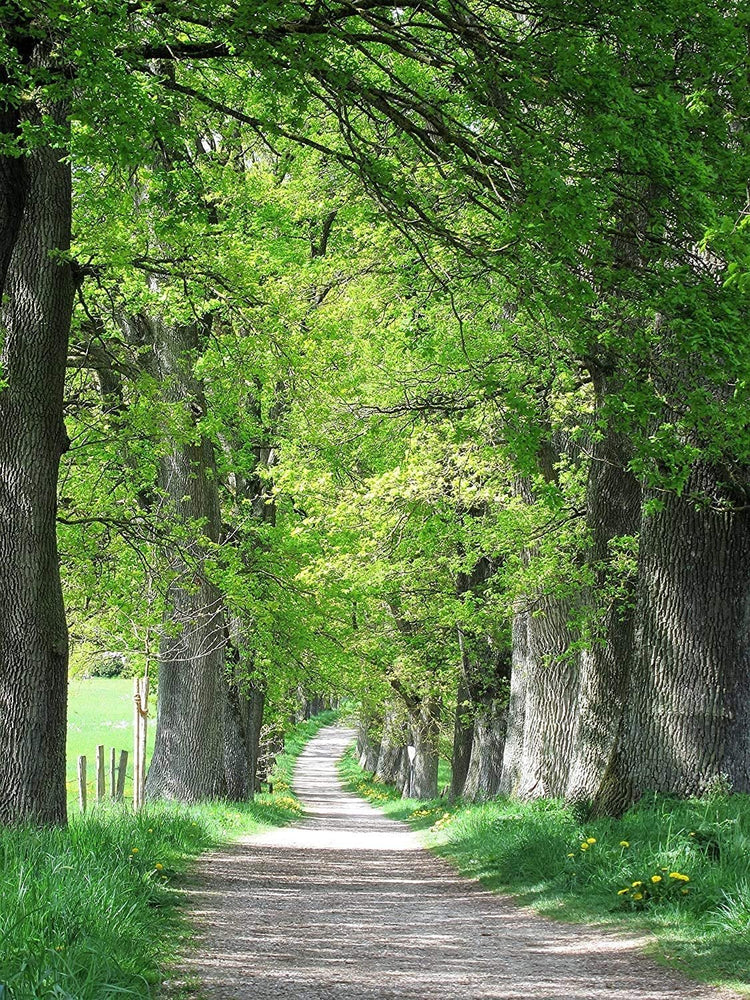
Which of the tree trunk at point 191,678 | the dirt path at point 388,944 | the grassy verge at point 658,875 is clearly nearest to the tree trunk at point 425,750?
the tree trunk at point 191,678

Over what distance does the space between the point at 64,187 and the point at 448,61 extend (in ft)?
13.7

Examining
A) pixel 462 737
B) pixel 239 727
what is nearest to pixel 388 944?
pixel 239 727

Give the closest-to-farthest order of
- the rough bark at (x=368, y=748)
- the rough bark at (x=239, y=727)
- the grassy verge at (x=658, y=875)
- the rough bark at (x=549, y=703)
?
1. the grassy verge at (x=658, y=875)
2. the rough bark at (x=549, y=703)
3. the rough bark at (x=239, y=727)
4. the rough bark at (x=368, y=748)

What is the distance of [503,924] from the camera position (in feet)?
28.4

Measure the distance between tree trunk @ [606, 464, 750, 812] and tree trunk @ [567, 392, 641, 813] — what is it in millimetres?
2635

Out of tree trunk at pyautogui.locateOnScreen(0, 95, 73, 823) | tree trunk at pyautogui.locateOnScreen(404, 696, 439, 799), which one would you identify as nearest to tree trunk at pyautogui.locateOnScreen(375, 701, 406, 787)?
tree trunk at pyautogui.locateOnScreen(404, 696, 439, 799)

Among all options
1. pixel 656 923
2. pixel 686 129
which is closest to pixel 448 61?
pixel 686 129

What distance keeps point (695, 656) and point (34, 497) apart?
5911mm

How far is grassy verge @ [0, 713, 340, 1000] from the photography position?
480 centimetres

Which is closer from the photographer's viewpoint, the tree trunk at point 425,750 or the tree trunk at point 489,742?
the tree trunk at point 489,742

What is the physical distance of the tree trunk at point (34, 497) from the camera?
363 inches

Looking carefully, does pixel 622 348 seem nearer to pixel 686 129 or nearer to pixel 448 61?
pixel 686 129

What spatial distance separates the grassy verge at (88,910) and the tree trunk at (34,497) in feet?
2.24

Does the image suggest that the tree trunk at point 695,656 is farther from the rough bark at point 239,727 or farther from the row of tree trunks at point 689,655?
the rough bark at point 239,727
